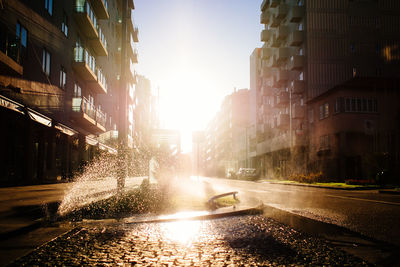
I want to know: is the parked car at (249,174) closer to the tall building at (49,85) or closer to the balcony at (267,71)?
the balcony at (267,71)

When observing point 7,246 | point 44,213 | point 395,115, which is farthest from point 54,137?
point 395,115

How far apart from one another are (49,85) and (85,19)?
746 centimetres

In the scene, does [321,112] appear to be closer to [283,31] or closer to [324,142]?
[324,142]

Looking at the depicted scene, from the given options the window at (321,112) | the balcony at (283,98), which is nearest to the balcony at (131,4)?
the balcony at (283,98)

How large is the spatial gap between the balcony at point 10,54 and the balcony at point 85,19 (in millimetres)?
10227

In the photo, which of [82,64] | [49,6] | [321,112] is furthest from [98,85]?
[321,112]

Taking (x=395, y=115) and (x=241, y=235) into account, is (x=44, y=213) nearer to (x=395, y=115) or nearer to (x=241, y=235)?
(x=241, y=235)

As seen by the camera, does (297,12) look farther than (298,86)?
Yes

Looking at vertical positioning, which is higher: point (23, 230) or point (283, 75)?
point (283, 75)

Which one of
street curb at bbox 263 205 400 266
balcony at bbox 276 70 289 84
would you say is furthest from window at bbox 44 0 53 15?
balcony at bbox 276 70 289 84

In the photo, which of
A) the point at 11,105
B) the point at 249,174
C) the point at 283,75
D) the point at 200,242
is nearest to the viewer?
the point at 200,242

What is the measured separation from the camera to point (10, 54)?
13719 mm

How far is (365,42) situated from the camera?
39.0 m

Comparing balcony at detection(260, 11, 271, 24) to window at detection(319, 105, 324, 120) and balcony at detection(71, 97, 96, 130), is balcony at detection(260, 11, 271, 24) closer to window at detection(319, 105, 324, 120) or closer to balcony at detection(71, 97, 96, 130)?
window at detection(319, 105, 324, 120)
